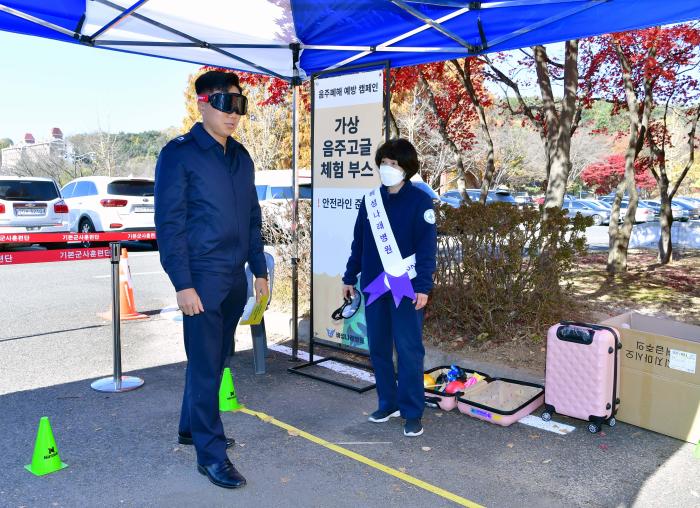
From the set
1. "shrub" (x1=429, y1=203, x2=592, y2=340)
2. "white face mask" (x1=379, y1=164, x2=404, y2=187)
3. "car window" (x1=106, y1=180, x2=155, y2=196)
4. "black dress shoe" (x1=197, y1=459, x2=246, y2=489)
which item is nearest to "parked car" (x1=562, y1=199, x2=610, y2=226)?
"car window" (x1=106, y1=180, x2=155, y2=196)

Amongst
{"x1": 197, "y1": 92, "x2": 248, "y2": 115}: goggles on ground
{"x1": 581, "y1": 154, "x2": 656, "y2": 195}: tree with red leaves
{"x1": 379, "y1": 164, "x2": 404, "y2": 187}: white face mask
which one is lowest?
{"x1": 379, "y1": 164, "x2": 404, "y2": 187}: white face mask

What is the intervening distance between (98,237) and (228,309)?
8.78ft

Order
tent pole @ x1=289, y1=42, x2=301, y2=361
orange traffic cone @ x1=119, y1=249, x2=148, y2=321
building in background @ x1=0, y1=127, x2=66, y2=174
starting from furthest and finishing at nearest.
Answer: building in background @ x1=0, y1=127, x2=66, y2=174 → orange traffic cone @ x1=119, y1=249, x2=148, y2=321 → tent pole @ x1=289, y1=42, x2=301, y2=361

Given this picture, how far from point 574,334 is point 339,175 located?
2.37 m

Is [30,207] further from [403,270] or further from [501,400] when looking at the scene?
[501,400]

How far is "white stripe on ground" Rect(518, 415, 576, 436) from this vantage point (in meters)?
4.22

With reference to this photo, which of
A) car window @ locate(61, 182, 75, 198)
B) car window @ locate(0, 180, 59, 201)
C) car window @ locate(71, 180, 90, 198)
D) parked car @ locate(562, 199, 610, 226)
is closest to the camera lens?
car window @ locate(0, 180, 59, 201)

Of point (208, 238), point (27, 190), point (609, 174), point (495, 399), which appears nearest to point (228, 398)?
point (208, 238)

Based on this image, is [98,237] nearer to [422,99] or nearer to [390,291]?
[390,291]

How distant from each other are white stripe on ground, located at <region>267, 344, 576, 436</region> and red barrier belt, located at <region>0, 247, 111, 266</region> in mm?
→ 1993

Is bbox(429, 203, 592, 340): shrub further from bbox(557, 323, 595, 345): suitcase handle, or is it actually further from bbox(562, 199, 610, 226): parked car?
bbox(562, 199, 610, 226): parked car

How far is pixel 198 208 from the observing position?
3229 mm

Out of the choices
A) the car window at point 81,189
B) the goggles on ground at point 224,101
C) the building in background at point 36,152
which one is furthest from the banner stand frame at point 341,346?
the building in background at point 36,152

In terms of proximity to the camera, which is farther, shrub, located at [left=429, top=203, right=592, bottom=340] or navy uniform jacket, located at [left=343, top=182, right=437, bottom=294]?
shrub, located at [left=429, top=203, right=592, bottom=340]
